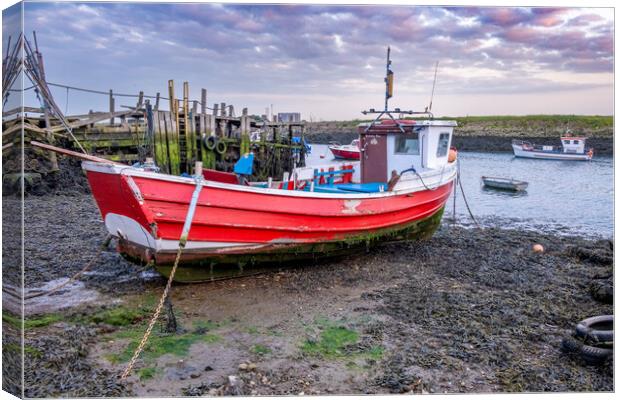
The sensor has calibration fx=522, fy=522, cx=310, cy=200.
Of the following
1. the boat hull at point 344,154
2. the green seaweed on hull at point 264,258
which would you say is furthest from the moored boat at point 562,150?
the green seaweed on hull at point 264,258

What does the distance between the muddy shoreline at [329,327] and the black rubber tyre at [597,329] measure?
29 cm

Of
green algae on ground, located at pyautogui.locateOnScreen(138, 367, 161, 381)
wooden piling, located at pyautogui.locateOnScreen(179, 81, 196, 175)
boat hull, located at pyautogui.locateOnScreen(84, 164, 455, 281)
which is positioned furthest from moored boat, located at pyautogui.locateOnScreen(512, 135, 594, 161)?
green algae on ground, located at pyautogui.locateOnScreen(138, 367, 161, 381)

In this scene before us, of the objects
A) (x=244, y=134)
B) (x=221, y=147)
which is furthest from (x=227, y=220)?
(x=244, y=134)

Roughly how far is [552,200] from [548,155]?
52.5ft

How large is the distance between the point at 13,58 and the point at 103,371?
98.2 inches

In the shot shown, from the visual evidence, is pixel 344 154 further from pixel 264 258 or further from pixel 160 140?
pixel 264 258

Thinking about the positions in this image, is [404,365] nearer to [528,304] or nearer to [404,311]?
[404,311]

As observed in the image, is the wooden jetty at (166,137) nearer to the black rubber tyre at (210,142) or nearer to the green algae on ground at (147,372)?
the black rubber tyre at (210,142)

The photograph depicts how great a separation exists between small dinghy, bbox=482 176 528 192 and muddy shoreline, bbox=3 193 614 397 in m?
10.3

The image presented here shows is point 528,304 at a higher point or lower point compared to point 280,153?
lower

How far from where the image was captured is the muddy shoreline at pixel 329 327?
4164 millimetres

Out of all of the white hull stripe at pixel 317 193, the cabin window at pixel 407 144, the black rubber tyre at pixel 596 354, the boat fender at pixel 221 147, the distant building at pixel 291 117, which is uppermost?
the distant building at pixel 291 117

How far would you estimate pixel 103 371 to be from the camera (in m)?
4.20

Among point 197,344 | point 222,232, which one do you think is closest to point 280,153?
point 222,232
